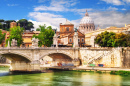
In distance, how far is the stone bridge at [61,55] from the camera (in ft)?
167

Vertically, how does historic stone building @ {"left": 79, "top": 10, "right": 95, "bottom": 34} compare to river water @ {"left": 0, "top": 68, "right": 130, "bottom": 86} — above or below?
above

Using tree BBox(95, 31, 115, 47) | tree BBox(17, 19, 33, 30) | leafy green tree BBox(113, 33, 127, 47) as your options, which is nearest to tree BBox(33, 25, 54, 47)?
tree BBox(95, 31, 115, 47)

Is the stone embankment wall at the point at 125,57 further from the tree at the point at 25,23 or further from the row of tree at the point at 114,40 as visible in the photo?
the tree at the point at 25,23

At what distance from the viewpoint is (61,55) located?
58188mm

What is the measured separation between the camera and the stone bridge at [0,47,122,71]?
5103cm

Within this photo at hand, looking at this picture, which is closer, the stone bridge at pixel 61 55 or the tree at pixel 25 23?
the stone bridge at pixel 61 55

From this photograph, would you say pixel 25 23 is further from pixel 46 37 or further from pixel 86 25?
pixel 46 37

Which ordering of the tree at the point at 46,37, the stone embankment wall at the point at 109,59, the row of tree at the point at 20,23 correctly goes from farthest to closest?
the row of tree at the point at 20,23 → the tree at the point at 46,37 → the stone embankment wall at the point at 109,59

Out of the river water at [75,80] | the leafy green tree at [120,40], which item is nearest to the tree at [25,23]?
the leafy green tree at [120,40]

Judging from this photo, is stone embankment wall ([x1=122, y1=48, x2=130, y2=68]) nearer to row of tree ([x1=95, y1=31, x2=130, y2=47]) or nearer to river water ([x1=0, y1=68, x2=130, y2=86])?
row of tree ([x1=95, y1=31, x2=130, y2=47])

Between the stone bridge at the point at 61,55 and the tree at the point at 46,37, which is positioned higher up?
the tree at the point at 46,37

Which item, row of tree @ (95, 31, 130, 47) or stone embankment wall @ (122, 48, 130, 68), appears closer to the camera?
stone embankment wall @ (122, 48, 130, 68)

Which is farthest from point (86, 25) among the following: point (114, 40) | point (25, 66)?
point (25, 66)

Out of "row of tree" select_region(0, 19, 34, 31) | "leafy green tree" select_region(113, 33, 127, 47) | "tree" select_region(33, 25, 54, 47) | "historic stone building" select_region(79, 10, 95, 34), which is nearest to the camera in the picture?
"leafy green tree" select_region(113, 33, 127, 47)
